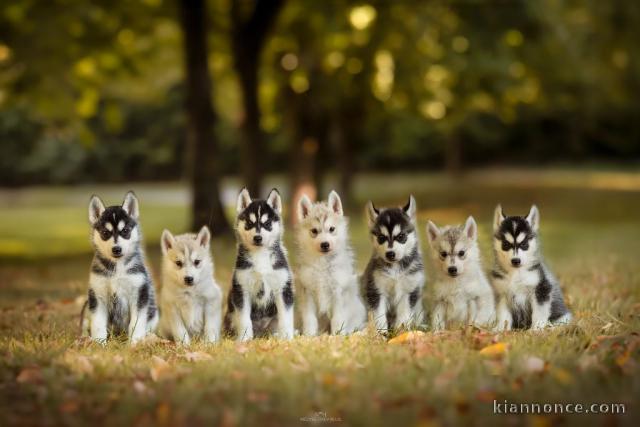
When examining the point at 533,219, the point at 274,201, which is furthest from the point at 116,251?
the point at 533,219

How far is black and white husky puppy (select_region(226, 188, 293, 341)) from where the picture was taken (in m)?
6.79

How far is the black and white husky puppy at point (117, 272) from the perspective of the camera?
6723 mm

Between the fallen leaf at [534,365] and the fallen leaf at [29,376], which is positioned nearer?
the fallen leaf at [534,365]

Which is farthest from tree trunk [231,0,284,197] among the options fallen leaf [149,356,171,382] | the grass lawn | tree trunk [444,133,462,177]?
tree trunk [444,133,462,177]

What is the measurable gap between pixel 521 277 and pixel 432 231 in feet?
2.92

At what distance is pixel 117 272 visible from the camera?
22.3 feet

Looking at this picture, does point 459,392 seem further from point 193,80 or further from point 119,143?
point 119,143

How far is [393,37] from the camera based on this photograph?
2300cm

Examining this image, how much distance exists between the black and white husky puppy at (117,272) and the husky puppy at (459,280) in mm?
2658

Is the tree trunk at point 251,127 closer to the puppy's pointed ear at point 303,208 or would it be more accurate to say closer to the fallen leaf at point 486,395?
the puppy's pointed ear at point 303,208

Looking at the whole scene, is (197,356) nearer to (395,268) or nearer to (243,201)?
(243,201)

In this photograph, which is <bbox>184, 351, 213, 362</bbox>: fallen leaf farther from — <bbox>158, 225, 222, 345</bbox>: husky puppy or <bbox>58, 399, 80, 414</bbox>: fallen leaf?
<bbox>58, 399, 80, 414</bbox>: fallen leaf

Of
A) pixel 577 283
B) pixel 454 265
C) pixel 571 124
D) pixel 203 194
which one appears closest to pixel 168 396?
pixel 454 265

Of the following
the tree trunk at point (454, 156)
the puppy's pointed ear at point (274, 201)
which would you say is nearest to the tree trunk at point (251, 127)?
the puppy's pointed ear at point (274, 201)
